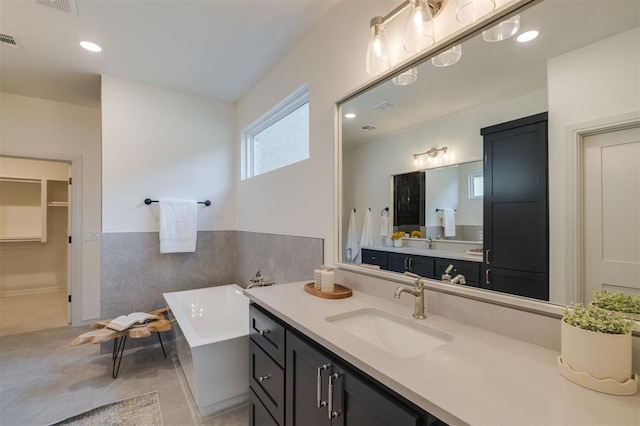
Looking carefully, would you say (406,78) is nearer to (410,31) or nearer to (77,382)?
(410,31)

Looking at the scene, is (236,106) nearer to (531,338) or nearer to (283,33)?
(283,33)

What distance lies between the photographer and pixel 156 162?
3055 millimetres

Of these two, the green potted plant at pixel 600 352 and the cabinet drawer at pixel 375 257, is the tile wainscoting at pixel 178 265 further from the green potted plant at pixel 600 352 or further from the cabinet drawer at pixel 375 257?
the green potted plant at pixel 600 352

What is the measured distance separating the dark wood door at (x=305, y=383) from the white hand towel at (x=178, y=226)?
2296mm

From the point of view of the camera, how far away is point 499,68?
109cm

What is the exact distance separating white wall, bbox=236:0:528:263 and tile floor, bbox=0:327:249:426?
1.43 metres

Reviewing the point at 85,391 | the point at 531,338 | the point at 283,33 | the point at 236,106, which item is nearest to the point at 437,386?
the point at 531,338

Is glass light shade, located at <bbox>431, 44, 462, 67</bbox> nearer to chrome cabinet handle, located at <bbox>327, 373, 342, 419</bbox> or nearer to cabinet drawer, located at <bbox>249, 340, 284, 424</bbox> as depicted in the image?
chrome cabinet handle, located at <bbox>327, 373, 342, 419</bbox>

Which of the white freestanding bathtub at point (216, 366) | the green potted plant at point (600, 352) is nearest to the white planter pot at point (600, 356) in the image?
the green potted plant at point (600, 352)

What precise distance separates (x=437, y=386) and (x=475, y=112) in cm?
104

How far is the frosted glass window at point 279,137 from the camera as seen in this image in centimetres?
243

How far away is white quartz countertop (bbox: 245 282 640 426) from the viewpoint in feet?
1.93

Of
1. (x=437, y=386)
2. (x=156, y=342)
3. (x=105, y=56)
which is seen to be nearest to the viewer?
(x=437, y=386)

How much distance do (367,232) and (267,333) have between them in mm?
784
